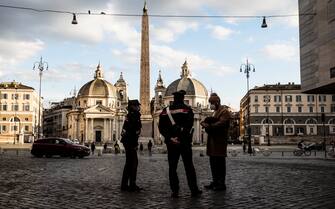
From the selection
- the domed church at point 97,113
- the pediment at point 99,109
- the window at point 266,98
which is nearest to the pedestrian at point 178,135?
the window at point 266,98

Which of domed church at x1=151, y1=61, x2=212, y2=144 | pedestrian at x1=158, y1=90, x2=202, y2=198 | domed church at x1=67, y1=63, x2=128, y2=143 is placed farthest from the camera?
domed church at x1=151, y1=61, x2=212, y2=144

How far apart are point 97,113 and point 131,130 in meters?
112

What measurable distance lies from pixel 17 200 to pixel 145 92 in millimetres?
51721

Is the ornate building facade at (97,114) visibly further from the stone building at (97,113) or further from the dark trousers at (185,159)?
the dark trousers at (185,159)

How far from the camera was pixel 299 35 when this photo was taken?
32.9 meters

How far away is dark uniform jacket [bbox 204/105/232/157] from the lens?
32.9 feet

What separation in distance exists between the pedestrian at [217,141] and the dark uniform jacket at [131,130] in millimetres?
1549

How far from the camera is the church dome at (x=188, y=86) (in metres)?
126

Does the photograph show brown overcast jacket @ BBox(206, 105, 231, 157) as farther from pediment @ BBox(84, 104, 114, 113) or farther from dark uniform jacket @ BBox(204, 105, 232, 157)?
pediment @ BBox(84, 104, 114, 113)

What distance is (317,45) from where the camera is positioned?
29422mm

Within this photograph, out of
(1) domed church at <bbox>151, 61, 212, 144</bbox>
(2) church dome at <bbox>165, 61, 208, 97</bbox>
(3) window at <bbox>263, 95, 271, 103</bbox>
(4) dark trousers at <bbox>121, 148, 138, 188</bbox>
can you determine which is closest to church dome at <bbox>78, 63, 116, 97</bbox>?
(1) domed church at <bbox>151, 61, 212, 144</bbox>

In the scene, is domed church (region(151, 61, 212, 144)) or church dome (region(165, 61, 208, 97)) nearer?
domed church (region(151, 61, 212, 144))

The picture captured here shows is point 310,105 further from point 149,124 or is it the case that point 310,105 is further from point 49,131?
point 49,131

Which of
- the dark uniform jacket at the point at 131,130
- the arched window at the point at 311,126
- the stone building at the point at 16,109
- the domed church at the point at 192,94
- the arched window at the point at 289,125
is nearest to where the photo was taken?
the dark uniform jacket at the point at 131,130
